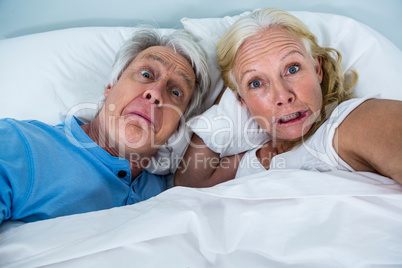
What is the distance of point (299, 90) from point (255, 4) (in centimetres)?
→ 68

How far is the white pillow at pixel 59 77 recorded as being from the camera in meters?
1.22

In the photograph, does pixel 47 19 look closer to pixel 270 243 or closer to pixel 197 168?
pixel 197 168

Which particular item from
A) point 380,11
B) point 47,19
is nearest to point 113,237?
point 47,19

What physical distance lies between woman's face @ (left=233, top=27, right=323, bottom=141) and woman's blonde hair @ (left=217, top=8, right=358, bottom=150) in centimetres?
3

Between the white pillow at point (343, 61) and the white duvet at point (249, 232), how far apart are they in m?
0.43

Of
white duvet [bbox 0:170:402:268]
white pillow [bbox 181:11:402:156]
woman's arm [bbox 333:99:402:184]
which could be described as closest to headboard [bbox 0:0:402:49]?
white pillow [bbox 181:11:402:156]

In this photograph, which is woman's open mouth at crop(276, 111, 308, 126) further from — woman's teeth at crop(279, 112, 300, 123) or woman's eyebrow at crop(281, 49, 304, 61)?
woman's eyebrow at crop(281, 49, 304, 61)

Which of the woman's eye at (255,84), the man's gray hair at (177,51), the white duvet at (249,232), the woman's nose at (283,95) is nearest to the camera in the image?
the white duvet at (249,232)

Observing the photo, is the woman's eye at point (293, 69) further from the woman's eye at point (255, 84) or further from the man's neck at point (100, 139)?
the man's neck at point (100, 139)

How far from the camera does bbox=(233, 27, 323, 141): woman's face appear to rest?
3.41ft

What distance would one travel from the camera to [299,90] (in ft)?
3.40

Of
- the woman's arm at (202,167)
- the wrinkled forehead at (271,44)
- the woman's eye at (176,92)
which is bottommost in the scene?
the woman's arm at (202,167)

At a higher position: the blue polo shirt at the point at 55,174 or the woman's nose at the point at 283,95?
the woman's nose at the point at 283,95

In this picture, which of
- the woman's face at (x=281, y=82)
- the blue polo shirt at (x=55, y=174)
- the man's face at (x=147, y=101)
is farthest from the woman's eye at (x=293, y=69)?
the blue polo shirt at (x=55, y=174)
